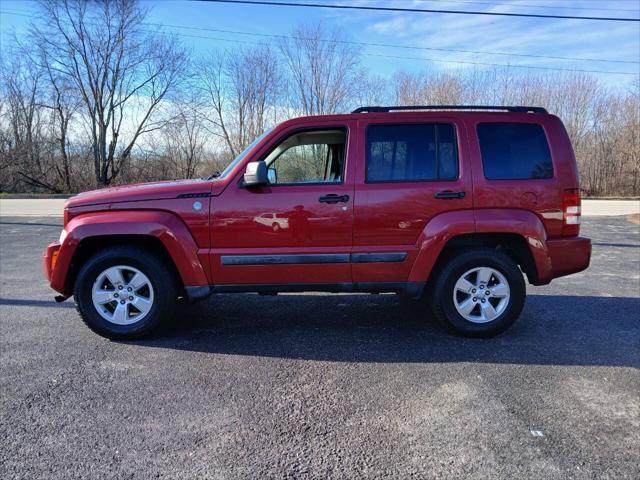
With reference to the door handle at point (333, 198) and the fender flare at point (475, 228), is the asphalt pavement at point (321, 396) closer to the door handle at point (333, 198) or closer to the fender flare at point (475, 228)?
the fender flare at point (475, 228)

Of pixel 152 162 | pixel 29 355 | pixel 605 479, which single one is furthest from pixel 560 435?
pixel 152 162

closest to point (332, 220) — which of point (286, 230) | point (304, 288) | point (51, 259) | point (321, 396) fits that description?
point (286, 230)

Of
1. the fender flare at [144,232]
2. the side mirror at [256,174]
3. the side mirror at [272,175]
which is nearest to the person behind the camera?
the side mirror at [256,174]

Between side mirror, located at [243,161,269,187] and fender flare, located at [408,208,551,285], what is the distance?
1.51 meters

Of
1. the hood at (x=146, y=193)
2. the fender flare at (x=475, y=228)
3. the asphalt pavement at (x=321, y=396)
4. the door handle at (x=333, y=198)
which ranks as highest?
the hood at (x=146, y=193)

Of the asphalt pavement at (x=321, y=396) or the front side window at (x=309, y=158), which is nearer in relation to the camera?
the asphalt pavement at (x=321, y=396)

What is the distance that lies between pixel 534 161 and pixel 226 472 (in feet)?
12.1

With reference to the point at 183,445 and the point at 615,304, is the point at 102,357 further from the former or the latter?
the point at 615,304

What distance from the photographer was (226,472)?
2363 millimetres

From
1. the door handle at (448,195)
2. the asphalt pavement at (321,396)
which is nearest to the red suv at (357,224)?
the door handle at (448,195)

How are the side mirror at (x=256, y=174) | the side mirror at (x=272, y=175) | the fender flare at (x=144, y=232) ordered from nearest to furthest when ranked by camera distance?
1. the side mirror at (x=256, y=174)
2. the fender flare at (x=144, y=232)
3. the side mirror at (x=272, y=175)

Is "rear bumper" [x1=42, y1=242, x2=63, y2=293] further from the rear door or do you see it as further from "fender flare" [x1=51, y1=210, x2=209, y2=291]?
the rear door

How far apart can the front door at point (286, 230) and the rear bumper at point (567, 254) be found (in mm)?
1904

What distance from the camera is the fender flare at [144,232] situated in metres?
4.07
